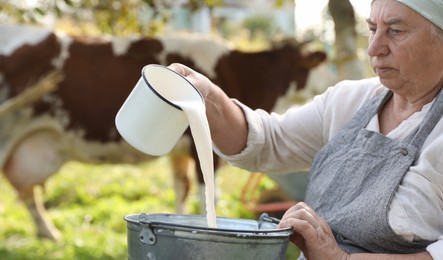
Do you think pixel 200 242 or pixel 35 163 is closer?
pixel 200 242

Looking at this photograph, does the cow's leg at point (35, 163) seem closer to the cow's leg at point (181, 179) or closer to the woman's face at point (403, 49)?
the cow's leg at point (181, 179)

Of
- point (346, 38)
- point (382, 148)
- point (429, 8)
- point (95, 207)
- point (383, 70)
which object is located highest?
point (429, 8)

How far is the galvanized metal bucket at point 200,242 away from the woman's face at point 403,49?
53 cm

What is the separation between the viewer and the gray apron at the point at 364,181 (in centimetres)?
215

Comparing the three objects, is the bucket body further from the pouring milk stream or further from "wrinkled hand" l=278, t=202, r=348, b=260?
"wrinkled hand" l=278, t=202, r=348, b=260

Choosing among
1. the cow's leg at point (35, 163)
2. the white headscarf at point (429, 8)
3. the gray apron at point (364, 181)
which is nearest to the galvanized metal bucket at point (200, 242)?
the gray apron at point (364, 181)

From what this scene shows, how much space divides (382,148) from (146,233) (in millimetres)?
663

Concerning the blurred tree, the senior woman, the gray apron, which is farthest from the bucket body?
the blurred tree

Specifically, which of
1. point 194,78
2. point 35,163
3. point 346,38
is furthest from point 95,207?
point 194,78

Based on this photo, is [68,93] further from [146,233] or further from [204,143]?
[146,233]

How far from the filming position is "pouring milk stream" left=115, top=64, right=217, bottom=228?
79.6 inches

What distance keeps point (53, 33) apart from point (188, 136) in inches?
45.9

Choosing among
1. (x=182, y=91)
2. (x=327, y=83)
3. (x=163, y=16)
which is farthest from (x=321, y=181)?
(x=327, y=83)

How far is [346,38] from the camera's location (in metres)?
5.83
